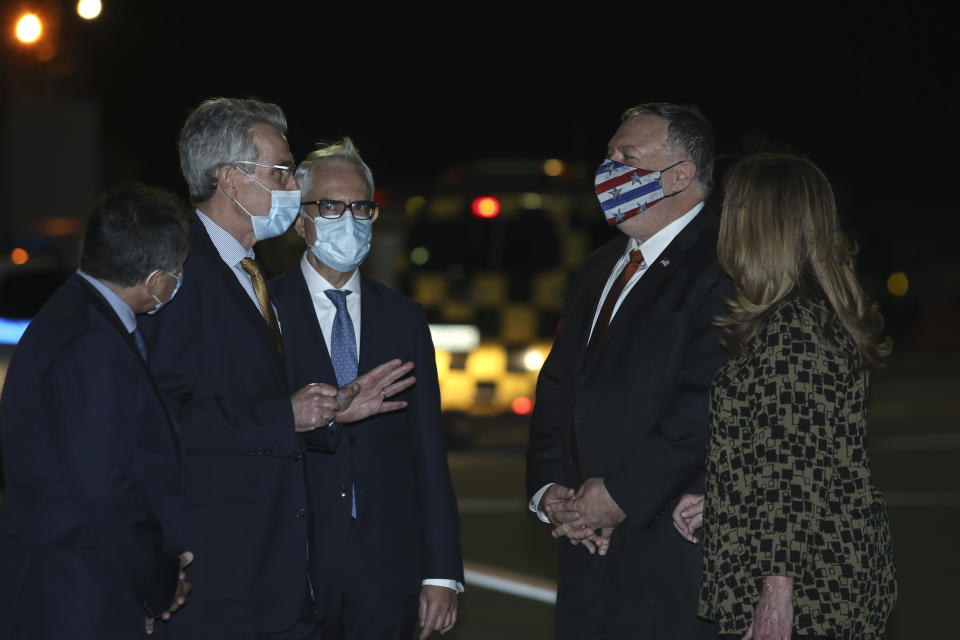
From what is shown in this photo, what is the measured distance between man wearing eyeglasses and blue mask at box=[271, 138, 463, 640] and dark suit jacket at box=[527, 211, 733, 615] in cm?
45

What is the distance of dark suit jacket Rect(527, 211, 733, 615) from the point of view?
3.49 metres

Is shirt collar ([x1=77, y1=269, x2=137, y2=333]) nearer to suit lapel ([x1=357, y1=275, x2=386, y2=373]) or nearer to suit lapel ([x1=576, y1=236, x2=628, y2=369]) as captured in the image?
suit lapel ([x1=357, y1=275, x2=386, y2=373])

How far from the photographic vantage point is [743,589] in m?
3.13

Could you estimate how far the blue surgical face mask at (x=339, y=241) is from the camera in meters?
3.85

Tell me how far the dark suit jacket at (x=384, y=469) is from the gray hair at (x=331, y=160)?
1.02 feet

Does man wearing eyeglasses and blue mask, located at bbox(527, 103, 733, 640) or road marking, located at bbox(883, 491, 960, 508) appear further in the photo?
road marking, located at bbox(883, 491, 960, 508)

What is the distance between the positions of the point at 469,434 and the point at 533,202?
263 cm

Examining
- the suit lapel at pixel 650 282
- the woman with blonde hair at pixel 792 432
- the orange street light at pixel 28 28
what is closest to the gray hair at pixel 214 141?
the suit lapel at pixel 650 282

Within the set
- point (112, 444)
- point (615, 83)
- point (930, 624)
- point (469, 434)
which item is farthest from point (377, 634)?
point (615, 83)

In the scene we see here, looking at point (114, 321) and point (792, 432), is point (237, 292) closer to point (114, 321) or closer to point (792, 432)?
point (114, 321)

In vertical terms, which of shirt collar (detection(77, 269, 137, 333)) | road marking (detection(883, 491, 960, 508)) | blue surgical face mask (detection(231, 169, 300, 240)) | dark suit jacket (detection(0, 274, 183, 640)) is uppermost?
blue surgical face mask (detection(231, 169, 300, 240))

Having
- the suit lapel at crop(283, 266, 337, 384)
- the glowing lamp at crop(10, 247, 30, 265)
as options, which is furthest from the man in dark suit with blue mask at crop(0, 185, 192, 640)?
the glowing lamp at crop(10, 247, 30, 265)

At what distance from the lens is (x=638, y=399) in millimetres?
3580

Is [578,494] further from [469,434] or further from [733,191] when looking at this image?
[469,434]
